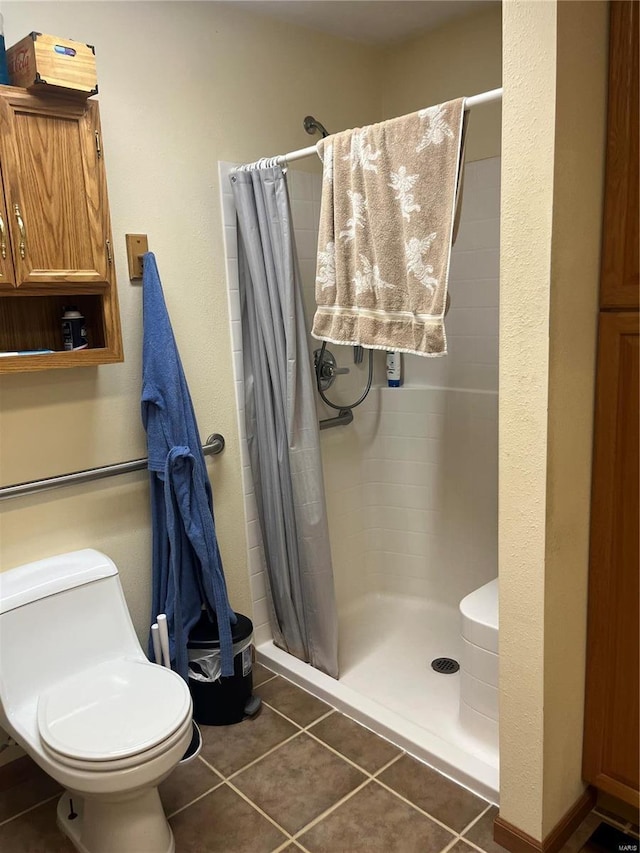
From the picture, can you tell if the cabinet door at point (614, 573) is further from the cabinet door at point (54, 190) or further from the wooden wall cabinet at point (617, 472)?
the cabinet door at point (54, 190)

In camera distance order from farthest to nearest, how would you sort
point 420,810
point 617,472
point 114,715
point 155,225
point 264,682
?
1. point 264,682
2. point 155,225
3. point 420,810
4. point 114,715
5. point 617,472

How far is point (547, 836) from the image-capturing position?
5.53 feet

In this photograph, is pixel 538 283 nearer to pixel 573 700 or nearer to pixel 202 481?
pixel 573 700

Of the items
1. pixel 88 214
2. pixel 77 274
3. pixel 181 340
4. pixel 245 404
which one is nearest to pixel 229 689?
pixel 245 404

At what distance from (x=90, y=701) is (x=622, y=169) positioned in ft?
6.12

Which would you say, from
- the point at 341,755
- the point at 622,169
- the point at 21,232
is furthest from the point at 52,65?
the point at 341,755

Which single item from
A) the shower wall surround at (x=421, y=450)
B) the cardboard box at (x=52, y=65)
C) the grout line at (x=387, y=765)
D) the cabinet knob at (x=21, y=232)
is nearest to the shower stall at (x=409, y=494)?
the shower wall surround at (x=421, y=450)

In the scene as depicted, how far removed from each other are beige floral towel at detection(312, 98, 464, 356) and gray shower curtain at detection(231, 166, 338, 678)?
0.26 m

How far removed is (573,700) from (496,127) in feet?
6.65

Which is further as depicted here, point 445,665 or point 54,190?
point 445,665

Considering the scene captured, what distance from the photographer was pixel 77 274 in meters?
1.87

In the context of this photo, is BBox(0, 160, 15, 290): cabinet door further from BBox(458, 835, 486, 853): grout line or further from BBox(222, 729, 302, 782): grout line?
BBox(458, 835, 486, 853): grout line

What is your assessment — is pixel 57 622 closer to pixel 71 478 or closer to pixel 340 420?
pixel 71 478

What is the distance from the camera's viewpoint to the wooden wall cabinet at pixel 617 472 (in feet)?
4.86
